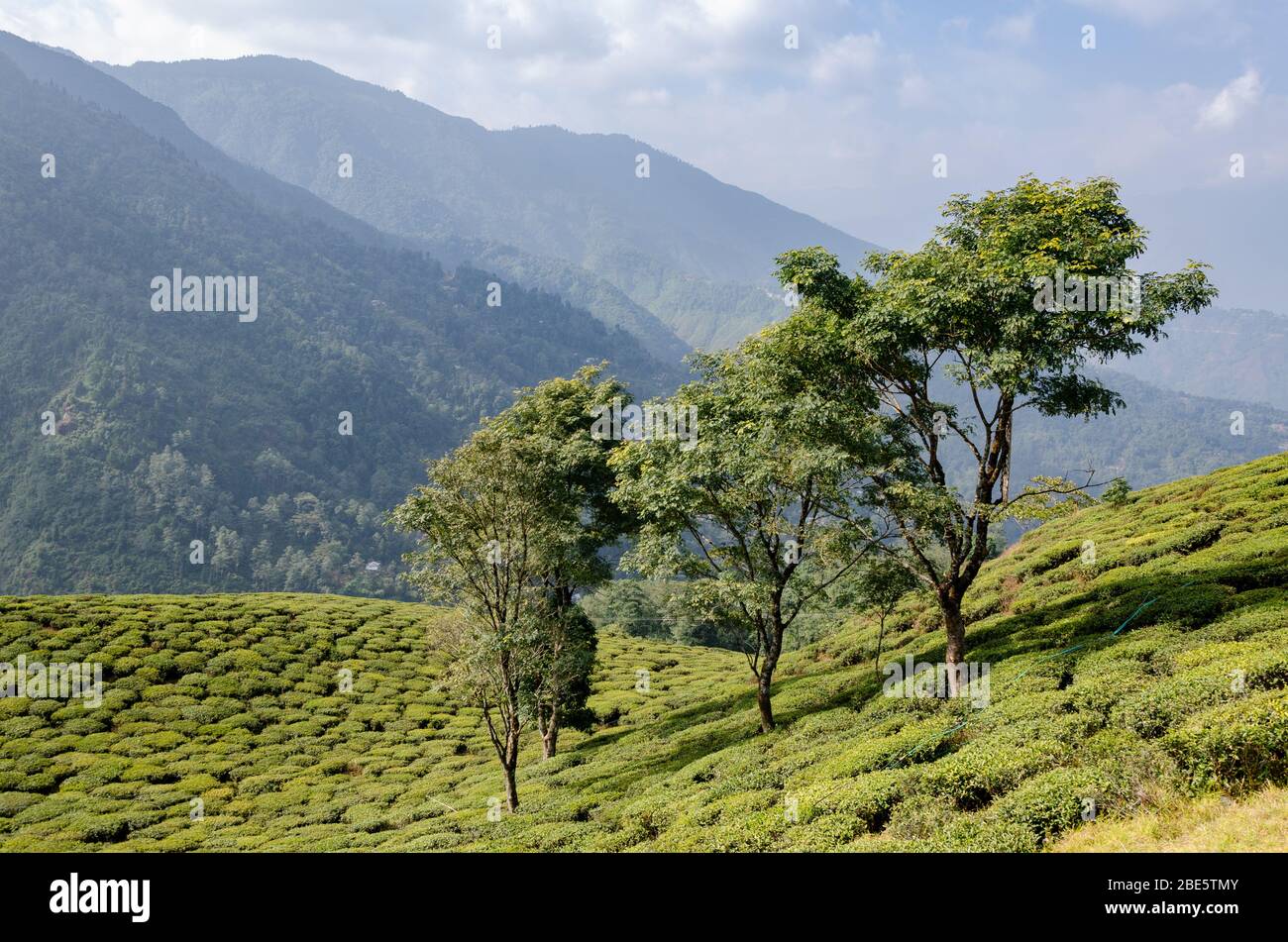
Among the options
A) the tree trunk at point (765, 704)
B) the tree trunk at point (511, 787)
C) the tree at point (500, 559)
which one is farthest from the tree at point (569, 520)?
the tree trunk at point (765, 704)

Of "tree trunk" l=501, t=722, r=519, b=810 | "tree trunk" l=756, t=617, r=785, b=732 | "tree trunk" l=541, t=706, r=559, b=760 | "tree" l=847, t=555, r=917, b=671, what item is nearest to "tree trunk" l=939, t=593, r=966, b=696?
"tree" l=847, t=555, r=917, b=671

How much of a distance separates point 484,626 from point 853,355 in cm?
1526

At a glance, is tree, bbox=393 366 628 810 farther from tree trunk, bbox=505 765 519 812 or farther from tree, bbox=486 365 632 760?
tree, bbox=486 365 632 760

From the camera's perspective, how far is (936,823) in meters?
11.7

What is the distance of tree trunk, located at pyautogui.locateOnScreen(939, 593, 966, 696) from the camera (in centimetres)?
2061

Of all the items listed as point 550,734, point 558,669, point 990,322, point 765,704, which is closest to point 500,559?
point 558,669

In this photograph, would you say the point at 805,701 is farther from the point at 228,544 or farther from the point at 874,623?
the point at 228,544

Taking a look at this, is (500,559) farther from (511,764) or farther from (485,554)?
(511,764)

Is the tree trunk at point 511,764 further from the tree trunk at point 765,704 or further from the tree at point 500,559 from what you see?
the tree trunk at point 765,704

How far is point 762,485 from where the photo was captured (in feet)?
73.5

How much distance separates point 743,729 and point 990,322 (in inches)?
652
